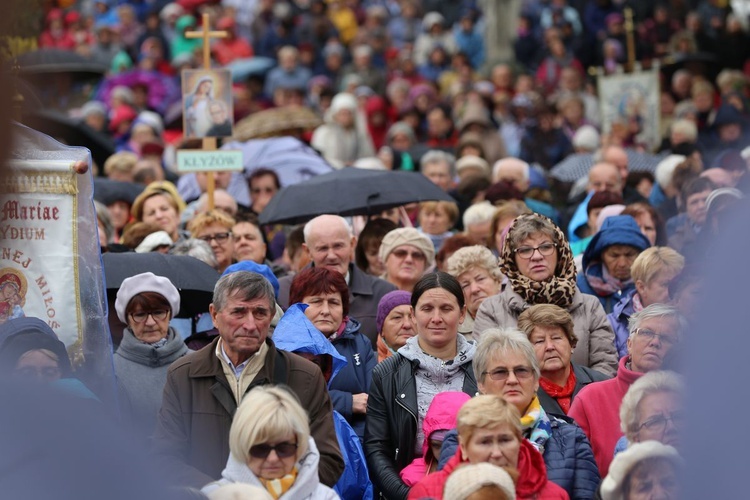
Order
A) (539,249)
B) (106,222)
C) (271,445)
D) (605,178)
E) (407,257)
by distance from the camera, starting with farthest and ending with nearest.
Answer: (605,178) < (106,222) < (407,257) < (539,249) < (271,445)

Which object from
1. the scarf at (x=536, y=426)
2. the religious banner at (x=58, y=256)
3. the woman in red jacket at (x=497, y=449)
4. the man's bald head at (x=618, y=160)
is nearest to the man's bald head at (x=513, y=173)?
the man's bald head at (x=618, y=160)

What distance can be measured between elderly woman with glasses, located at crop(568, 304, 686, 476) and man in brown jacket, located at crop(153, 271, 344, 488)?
1.26m

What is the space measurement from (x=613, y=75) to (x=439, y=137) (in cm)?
257

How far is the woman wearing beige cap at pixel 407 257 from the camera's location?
31.5 feet

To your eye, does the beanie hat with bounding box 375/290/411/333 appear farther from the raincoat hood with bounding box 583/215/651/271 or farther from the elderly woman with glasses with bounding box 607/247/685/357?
the raincoat hood with bounding box 583/215/651/271

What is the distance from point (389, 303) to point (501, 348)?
66.7 inches

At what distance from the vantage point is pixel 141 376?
777 centimetres

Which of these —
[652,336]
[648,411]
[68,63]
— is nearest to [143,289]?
[652,336]

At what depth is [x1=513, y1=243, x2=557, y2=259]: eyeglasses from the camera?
832 centimetres

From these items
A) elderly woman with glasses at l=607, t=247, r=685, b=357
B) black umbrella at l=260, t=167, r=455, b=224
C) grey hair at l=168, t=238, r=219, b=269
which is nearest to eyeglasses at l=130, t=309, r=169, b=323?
grey hair at l=168, t=238, r=219, b=269

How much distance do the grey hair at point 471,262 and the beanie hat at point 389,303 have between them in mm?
776

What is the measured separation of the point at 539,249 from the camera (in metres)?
8.32

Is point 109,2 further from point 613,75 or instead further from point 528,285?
point 528,285

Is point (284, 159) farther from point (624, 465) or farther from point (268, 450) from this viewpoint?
point (624, 465)
